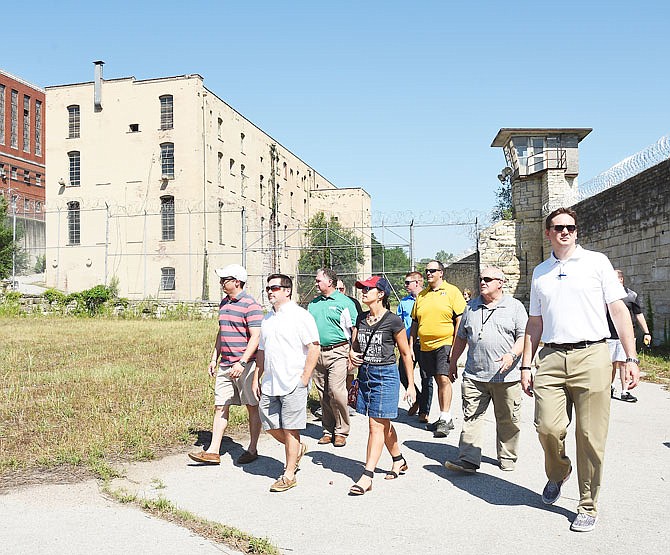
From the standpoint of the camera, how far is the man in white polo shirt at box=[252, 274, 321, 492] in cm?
597

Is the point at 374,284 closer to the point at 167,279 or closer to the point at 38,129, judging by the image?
the point at 167,279

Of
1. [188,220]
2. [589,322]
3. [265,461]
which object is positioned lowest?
[265,461]

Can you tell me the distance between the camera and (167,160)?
39.0 m

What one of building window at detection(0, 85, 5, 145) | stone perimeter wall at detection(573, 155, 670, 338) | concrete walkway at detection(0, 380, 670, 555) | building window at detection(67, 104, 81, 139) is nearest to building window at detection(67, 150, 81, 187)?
building window at detection(67, 104, 81, 139)

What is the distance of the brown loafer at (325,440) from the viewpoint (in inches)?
299

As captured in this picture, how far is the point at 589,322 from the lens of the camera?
15.8 feet

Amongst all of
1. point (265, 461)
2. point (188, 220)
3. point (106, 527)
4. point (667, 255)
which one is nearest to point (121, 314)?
point (188, 220)

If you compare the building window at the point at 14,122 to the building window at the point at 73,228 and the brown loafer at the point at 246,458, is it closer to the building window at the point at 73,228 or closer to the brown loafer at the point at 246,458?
the building window at the point at 73,228

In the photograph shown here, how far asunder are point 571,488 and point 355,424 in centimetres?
339

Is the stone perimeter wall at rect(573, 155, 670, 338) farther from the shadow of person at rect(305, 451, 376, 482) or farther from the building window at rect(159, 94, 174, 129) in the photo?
the building window at rect(159, 94, 174, 129)

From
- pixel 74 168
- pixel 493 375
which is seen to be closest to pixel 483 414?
pixel 493 375

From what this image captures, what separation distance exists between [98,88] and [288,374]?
38.5 m

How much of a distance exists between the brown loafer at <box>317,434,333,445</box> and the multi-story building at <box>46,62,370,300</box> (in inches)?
1164

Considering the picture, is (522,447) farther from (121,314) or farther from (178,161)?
(178,161)
